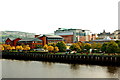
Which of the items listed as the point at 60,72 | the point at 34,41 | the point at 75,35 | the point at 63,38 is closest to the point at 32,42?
the point at 34,41

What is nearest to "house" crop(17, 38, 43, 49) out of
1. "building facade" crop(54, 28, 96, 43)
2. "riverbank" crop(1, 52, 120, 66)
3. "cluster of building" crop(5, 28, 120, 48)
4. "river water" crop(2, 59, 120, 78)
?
"cluster of building" crop(5, 28, 120, 48)

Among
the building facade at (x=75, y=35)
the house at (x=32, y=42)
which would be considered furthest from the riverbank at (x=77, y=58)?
the building facade at (x=75, y=35)

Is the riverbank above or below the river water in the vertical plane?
above

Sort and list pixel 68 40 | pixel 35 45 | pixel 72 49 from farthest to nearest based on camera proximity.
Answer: pixel 68 40, pixel 35 45, pixel 72 49

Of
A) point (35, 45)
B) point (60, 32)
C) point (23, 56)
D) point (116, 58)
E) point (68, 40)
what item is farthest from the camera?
point (60, 32)

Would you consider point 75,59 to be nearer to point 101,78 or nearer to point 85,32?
point 101,78

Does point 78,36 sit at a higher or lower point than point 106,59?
higher

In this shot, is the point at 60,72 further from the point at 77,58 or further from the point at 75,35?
the point at 75,35

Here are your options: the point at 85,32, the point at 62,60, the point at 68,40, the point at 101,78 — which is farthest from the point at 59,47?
the point at 85,32

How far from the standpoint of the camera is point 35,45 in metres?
83.1

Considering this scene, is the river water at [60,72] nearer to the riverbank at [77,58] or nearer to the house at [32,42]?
the riverbank at [77,58]

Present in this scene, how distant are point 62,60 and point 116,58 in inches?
543

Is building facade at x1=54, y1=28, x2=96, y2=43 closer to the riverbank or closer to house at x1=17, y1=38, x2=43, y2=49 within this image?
house at x1=17, y1=38, x2=43, y2=49

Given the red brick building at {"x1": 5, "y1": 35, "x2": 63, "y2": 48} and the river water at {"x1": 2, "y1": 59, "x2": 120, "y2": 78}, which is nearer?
the river water at {"x1": 2, "y1": 59, "x2": 120, "y2": 78}
